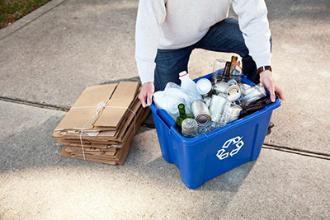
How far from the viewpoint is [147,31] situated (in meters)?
1.43

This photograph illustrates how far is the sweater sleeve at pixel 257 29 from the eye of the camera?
1513 millimetres

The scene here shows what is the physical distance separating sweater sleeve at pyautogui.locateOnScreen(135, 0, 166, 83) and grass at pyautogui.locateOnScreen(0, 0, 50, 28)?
2.40 m

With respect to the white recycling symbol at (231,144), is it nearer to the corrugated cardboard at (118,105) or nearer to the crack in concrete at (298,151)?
the crack in concrete at (298,151)

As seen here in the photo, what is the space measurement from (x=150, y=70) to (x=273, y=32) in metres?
1.70

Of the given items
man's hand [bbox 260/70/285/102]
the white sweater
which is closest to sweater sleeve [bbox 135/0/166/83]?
the white sweater

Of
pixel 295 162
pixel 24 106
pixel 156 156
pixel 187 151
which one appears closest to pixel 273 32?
pixel 295 162

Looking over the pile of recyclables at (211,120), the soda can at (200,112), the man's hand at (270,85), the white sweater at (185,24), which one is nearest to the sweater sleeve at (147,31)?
the white sweater at (185,24)

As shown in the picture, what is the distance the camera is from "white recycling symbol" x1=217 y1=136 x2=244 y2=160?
1.45 metres

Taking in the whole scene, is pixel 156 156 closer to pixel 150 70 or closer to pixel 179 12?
pixel 150 70

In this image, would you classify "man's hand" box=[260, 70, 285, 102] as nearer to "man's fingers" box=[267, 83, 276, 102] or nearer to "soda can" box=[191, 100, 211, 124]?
"man's fingers" box=[267, 83, 276, 102]

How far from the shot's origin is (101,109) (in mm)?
1766

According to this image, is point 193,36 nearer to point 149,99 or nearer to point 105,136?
point 149,99

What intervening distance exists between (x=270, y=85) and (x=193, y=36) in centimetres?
49

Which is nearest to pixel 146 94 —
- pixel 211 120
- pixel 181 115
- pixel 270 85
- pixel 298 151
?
pixel 181 115
